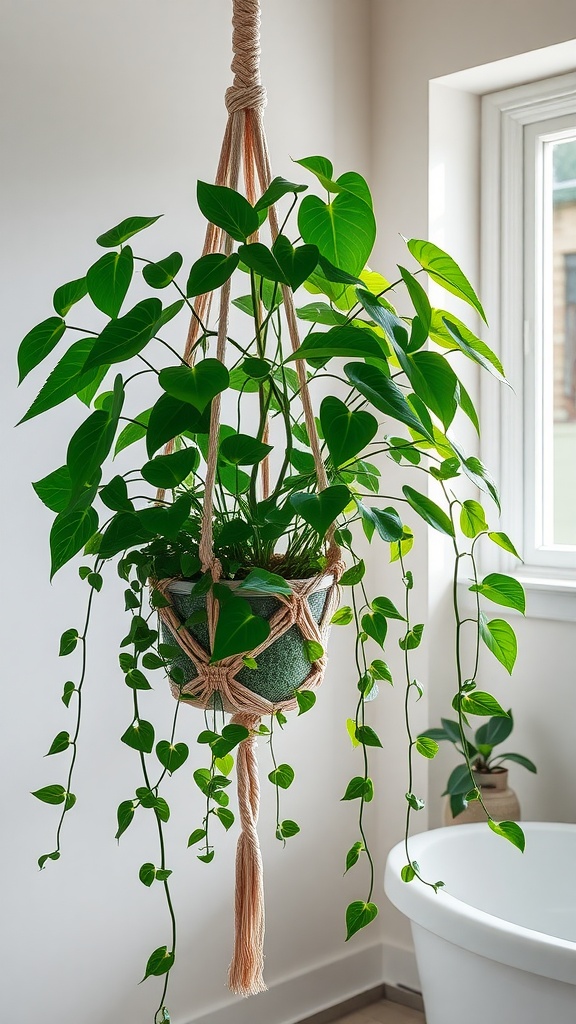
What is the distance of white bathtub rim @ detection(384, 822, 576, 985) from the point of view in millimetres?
1447

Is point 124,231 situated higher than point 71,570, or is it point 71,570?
point 124,231

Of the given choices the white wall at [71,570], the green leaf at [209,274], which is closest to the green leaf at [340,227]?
the green leaf at [209,274]

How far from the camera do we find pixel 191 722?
76.2 inches

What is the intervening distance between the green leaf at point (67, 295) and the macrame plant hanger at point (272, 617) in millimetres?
123

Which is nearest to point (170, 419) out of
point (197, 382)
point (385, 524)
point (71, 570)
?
point (197, 382)

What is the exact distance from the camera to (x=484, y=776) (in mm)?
2094

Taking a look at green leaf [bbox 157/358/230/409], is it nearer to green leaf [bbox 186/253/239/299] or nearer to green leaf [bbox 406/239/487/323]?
green leaf [bbox 186/253/239/299]

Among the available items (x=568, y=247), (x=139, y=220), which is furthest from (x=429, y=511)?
(x=568, y=247)

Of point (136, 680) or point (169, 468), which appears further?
point (136, 680)

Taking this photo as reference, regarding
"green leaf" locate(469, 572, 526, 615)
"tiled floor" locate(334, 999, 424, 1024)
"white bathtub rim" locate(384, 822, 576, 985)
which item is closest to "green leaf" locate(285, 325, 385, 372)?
"green leaf" locate(469, 572, 526, 615)

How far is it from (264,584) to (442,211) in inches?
59.9

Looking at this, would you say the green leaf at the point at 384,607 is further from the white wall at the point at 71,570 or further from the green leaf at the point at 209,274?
the white wall at the point at 71,570

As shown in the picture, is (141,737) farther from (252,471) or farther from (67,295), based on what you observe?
(67,295)

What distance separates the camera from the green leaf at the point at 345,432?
0.93 m
